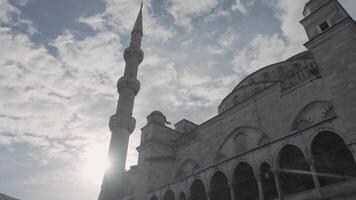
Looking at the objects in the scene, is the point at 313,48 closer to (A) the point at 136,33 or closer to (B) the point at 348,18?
(B) the point at 348,18

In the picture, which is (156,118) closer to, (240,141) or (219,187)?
(240,141)

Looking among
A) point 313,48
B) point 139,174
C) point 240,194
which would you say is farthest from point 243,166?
point 139,174

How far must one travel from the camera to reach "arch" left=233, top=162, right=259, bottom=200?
1393cm

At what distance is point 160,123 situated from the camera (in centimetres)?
2339

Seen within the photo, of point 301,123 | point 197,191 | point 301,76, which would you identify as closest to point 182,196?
point 197,191

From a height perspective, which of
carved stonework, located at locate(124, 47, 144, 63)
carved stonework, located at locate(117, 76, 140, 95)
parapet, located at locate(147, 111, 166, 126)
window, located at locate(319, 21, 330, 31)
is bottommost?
window, located at locate(319, 21, 330, 31)

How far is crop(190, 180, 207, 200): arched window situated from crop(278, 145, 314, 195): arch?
470cm

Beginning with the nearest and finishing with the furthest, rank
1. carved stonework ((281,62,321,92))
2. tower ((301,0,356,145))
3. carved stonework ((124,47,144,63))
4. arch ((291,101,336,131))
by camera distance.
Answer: tower ((301,0,356,145)), arch ((291,101,336,131)), carved stonework ((281,62,321,92)), carved stonework ((124,47,144,63))

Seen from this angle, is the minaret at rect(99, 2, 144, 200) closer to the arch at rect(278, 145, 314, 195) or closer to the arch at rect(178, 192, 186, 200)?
the arch at rect(178, 192, 186, 200)

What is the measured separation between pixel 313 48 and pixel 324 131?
4.28 meters

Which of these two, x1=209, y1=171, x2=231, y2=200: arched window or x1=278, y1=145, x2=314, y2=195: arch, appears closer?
x1=278, y1=145, x2=314, y2=195: arch

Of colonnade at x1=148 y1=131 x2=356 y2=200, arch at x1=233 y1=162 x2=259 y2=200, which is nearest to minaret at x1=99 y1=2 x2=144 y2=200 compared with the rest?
colonnade at x1=148 y1=131 x2=356 y2=200

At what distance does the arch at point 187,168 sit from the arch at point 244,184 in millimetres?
5202

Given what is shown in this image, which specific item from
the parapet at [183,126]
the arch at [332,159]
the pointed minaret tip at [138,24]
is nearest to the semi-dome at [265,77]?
the parapet at [183,126]
